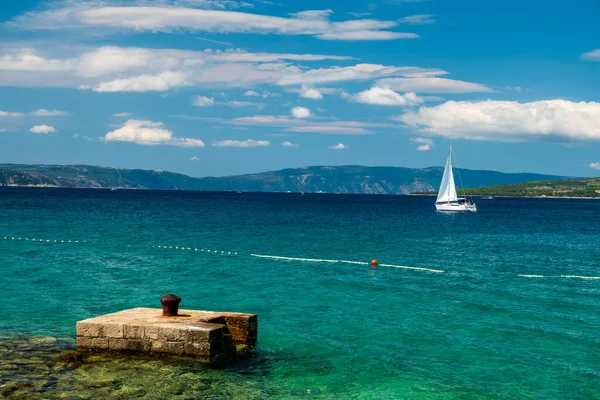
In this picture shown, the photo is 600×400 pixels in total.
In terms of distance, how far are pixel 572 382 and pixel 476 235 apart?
Result: 232 ft

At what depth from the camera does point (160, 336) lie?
19047 mm

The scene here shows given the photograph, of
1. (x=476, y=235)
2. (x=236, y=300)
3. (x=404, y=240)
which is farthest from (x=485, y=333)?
(x=476, y=235)

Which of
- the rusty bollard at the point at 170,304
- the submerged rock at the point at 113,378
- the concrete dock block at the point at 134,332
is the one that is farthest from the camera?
the rusty bollard at the point at 170,304

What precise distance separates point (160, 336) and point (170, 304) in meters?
1.50

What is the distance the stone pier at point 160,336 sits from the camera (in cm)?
1881

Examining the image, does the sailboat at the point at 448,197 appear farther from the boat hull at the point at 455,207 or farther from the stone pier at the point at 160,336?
the stone pier at the point at 160,336

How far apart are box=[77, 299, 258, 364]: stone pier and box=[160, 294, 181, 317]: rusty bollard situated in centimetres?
13

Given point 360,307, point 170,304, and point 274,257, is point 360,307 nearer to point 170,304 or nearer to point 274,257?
point 170,304

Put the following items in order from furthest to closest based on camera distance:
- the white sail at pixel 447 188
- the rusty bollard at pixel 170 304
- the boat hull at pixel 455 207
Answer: the boat hull at pixel 455 207 < the white sail at pixel 447 188 < the rusty bollard at pixel 170 304

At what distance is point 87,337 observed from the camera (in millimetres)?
19750

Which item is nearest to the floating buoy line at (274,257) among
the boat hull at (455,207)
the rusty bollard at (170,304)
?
the rusty bollard at (170,304)

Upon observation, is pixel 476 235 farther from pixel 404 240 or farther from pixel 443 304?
pixel 443 304

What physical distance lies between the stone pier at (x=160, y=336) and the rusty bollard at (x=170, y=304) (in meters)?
0.13

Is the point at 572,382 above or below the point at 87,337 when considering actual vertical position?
below
